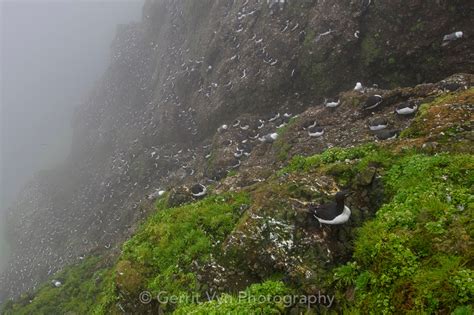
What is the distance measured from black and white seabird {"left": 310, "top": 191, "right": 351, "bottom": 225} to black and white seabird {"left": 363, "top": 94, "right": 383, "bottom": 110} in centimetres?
1105

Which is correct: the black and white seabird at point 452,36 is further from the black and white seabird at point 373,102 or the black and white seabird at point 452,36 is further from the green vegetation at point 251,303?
the green vegetation at point 251,303

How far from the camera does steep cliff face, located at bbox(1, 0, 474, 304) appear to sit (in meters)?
24.2

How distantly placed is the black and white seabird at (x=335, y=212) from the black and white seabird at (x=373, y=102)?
11.1 metres

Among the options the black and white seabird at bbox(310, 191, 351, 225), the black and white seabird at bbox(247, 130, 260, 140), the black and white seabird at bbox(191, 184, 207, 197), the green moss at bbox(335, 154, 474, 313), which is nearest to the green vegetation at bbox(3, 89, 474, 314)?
the green moss at bbox(335, 154, 474, 313)

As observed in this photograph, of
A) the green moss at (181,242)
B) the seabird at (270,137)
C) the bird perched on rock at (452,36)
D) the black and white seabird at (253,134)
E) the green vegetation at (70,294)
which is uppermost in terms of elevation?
the green moss at (181,242)

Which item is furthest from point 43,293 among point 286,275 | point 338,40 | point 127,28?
point 127,28

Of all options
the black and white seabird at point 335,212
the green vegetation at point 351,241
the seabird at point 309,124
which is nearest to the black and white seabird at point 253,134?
the seabird at point 309,124

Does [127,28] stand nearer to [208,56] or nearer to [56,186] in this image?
[56,186]

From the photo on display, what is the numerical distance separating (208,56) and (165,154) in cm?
1095

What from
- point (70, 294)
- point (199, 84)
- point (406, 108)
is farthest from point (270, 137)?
point (199, 84)

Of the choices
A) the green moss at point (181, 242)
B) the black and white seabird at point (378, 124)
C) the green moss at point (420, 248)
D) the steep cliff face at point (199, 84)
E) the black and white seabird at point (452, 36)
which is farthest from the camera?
the steep cliff face at point (199, 84)

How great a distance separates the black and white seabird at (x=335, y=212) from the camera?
10211 mm

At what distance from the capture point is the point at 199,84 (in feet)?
133

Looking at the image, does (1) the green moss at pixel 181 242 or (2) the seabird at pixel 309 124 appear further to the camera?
(2) the seabird at pixel 309 124
